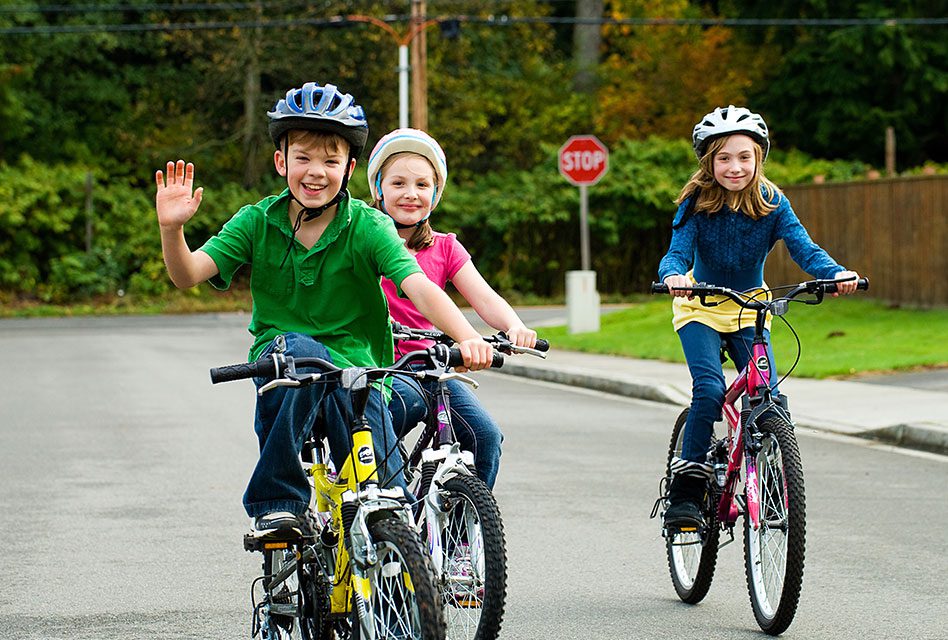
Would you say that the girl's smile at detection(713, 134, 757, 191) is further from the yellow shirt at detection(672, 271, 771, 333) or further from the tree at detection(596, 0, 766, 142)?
the tree at detection(596, 0, 766, 142)

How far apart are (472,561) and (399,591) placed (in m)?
0.50

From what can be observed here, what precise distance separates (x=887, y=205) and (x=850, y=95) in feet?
59.1

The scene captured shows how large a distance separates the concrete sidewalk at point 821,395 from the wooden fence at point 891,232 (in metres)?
5.75

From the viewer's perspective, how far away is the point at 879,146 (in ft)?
139

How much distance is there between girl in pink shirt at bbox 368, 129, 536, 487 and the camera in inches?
226

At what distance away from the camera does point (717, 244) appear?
6691 mm

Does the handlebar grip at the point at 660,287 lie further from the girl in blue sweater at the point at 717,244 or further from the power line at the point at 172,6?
the power line at the point at 172,6

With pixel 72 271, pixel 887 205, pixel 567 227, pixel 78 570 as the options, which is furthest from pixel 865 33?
pixel 78 570

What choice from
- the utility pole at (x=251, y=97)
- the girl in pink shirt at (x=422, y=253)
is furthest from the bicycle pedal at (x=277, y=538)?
the utility pole at (x=251, y=97)

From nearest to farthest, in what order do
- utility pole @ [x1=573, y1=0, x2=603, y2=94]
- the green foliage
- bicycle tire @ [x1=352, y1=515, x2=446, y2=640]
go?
bicycle tire @ [x1=352, y1=515, x2=446, y2=640] → the green foliage → utility pole @ [x1=573, y1=0, x2=603, y2=94]

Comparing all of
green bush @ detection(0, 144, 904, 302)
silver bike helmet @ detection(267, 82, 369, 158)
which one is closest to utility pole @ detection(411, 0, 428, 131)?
green bush @ detection(0, 144, 904, 302)

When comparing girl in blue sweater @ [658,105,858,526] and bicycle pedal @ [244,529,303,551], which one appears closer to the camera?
bicycle pedal @ [244,529,303,551]

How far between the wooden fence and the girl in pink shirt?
18.1 meters

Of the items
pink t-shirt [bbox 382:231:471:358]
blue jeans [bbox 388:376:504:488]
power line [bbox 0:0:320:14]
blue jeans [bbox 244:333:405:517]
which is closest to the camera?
blue jeans [bbox 244:333:405:517]
